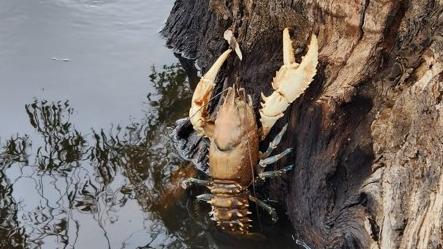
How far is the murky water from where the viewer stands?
4.54 meters

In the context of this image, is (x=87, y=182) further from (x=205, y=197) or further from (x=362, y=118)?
(x=362, y=118)

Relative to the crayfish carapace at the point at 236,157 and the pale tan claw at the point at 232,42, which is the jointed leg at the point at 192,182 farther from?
the pale tan claw at the point at 232,42

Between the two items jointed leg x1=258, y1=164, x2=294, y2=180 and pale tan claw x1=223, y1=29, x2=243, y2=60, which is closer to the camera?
jointed leg x1=258, y1=164, x2=294, y2=180

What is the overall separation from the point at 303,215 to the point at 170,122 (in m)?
1.62

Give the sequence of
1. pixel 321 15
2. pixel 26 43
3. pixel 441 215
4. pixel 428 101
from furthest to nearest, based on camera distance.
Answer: pixel 26 43
pixel 321 15
pixel 428 101
pixel 441 215

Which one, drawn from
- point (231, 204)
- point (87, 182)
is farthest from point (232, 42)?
point (87, 182)

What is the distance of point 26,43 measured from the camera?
21.3ft

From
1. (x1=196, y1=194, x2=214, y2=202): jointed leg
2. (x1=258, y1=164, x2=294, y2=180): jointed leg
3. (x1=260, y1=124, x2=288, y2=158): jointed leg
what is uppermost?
(x1=260, y1=124, x2=288, y2=158): jointed leg

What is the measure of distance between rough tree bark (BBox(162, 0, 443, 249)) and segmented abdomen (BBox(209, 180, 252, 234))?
303 millimetres

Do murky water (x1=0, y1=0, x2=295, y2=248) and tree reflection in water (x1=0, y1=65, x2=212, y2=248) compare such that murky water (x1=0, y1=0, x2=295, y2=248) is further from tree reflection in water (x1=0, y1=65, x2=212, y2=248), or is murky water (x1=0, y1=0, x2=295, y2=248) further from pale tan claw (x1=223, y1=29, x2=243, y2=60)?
pale tan claw (x1=223, y1=29, x2=243, y2=60)

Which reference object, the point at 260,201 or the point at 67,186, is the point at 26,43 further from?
the point at 260,201

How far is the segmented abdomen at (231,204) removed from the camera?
4469mm

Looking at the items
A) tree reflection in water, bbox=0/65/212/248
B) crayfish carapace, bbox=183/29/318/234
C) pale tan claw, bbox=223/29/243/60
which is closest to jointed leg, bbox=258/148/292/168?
crayfish carapace, bbox=183/29/318/234

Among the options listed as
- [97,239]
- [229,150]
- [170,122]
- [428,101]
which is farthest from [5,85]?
[428,101]
